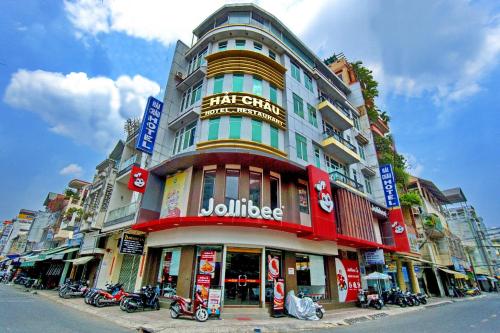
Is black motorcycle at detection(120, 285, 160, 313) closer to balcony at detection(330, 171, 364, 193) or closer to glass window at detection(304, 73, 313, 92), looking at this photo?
balcony at detection(330, 171, 364, 193)

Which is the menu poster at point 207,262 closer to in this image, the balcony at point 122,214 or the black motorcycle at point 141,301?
the black motorcycle at point 141,301

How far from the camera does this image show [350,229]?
53.0 feet

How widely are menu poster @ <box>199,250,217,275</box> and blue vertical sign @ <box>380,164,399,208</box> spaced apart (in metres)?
18.2

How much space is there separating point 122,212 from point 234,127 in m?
10.5

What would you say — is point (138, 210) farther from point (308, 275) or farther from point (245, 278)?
point (308, 275)

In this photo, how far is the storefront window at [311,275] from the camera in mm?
14117

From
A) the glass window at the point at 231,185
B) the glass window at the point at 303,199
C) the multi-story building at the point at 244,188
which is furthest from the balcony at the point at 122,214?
the glass window at the point at 303,199

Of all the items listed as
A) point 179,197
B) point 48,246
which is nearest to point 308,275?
point 179,197

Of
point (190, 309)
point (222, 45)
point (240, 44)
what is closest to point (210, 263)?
point (190, 309)

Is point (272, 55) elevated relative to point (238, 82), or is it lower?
elevated

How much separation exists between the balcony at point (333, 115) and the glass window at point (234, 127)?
901 cm

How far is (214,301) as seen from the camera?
396 inches

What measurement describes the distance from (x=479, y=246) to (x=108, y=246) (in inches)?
2353

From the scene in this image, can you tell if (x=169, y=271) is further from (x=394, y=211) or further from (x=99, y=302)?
(x=394, y=211)
